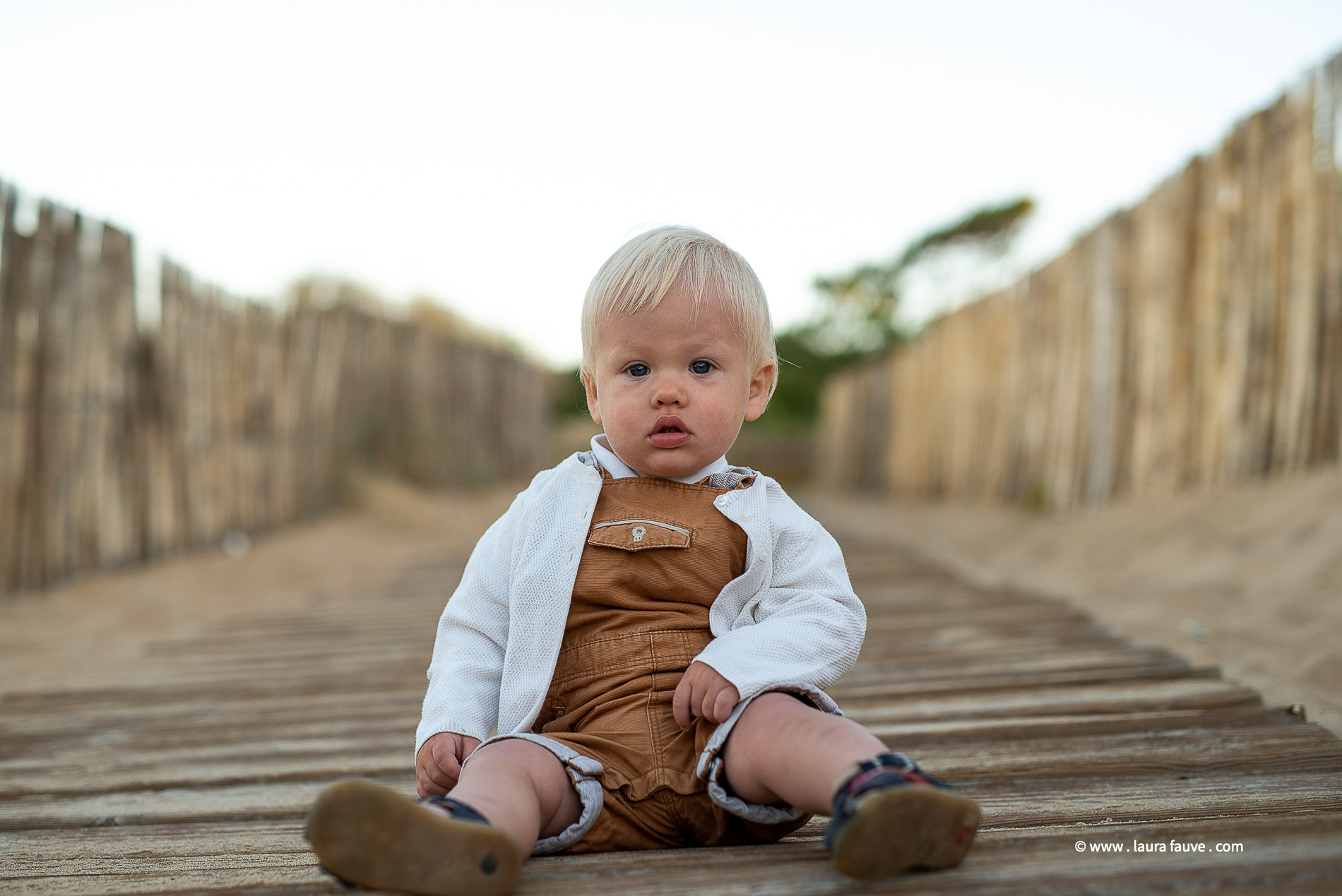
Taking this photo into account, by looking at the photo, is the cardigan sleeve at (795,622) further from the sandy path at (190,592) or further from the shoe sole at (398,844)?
the sandy path at (190,592)

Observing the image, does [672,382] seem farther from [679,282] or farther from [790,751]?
[790,751]

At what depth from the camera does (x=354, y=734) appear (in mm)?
2385

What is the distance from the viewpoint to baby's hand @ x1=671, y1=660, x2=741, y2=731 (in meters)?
1.40

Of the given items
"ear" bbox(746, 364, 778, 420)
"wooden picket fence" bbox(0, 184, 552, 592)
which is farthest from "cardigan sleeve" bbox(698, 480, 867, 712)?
"wooden picket fence" bbox(0, 184, 552, 592)

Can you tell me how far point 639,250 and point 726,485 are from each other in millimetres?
435

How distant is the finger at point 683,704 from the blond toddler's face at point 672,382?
14.4 inches

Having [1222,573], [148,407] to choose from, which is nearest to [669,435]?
[1222,573]

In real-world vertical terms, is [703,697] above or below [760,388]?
below

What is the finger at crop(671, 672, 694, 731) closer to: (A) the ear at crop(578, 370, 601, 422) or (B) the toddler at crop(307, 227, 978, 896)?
(B) the toddler at crop(307, 227, 978, 896)

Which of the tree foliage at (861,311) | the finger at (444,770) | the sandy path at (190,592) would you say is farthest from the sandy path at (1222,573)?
the tree foliage at (861,311)

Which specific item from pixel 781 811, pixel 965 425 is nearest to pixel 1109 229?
pixel 965 425

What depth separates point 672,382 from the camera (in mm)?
1557

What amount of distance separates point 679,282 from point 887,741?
116 cm

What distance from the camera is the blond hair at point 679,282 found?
5.15ft
